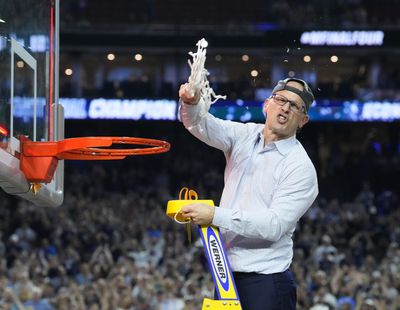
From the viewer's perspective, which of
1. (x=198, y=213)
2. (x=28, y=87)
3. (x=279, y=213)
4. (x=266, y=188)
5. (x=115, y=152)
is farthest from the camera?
(x=28, y=87)

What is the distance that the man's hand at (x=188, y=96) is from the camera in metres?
4.78

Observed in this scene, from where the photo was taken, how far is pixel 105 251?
18234mm

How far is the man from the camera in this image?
488cm

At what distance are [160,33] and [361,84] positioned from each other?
5.21 metres

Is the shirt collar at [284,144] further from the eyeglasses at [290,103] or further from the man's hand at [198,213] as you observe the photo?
the man's hand at [198,213]

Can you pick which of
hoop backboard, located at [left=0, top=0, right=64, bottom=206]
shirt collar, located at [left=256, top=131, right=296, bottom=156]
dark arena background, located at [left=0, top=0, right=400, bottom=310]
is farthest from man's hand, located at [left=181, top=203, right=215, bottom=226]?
dark arena background, located at [left=0, top=0, right=400, bottom=310]

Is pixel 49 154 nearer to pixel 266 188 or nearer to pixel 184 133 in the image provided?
pixel 266 188

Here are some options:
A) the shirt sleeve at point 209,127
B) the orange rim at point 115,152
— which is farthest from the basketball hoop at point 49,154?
the shirt sleeve at point 209,127

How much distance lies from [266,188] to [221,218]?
0.37 metres

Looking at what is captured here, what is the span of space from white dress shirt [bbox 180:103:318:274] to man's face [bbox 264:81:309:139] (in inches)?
2.2

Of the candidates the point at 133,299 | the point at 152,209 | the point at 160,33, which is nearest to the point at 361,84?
the point at 160,33

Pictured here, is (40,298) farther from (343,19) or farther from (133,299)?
(343,19)

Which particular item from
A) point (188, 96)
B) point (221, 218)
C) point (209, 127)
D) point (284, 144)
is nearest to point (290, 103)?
point (284, 144)

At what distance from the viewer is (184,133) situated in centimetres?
2689
